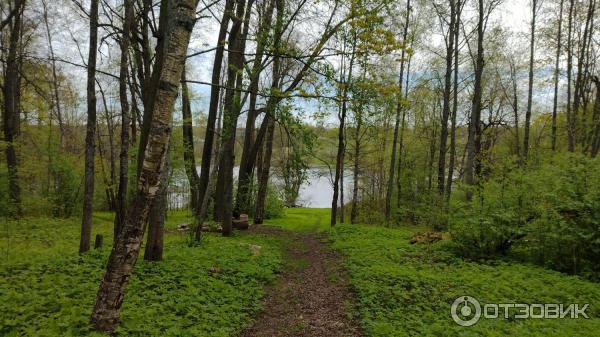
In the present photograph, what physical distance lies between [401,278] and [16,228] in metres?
13.9

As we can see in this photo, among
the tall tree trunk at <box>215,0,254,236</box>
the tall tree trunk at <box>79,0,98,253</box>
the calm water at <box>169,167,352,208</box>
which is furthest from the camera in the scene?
the calm water at <box>169,167,352,208</box>

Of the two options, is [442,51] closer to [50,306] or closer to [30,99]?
[50,306]

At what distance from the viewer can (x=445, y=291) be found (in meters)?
6.16

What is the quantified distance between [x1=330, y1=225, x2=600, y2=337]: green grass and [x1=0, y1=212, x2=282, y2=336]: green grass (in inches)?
85.2

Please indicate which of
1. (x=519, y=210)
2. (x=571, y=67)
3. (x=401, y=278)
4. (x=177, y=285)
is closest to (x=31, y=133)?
(x=177, y=285)

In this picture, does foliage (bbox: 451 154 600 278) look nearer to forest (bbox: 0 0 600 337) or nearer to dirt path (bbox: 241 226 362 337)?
forest (bbox: 0 0 600 337)

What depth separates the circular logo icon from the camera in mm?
5036

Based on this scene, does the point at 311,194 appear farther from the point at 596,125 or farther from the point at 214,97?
the point at 214,97

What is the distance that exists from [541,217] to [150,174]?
869cm

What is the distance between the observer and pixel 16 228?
40.3ft

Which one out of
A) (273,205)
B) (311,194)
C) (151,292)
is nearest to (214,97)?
(151,292)

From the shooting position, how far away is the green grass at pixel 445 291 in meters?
4.73

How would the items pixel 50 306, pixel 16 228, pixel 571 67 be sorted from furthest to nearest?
pixel 571 67
pixel 16 228
pixel 50 306
